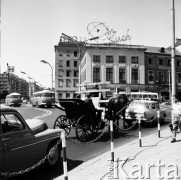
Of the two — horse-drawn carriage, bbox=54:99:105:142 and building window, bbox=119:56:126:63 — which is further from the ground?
building window, bbox=119:56:126:63

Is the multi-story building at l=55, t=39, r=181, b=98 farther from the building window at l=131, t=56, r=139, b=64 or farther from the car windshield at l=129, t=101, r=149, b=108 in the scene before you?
the car windshield at l=129, t=101, r=149, b=108

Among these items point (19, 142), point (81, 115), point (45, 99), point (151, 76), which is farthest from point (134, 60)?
point (19, 142)

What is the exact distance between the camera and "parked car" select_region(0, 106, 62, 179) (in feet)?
16.1

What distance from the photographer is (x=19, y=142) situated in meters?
5.29

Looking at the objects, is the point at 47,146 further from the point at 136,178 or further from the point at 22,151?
the point at 136,178

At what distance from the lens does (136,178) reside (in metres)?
5.16

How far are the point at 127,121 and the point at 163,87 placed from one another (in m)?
46.4

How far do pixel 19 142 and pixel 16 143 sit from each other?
0.33 ft

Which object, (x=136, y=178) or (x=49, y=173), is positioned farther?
(x=49, y=173)

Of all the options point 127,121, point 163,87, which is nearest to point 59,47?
point 163,87

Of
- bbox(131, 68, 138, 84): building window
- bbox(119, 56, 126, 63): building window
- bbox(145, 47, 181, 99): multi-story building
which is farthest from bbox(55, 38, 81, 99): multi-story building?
bbox(145, 47, 181, 99): multi-story building

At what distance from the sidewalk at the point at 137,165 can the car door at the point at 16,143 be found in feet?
2.90

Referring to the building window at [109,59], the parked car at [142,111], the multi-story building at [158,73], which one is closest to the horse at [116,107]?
the parked car at [142,111]

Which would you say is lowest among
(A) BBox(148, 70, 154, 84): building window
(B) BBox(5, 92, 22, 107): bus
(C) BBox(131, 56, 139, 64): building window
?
(B) BBox(5, 92, 22, 107): bus
